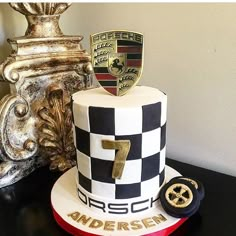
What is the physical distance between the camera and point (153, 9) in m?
0.80

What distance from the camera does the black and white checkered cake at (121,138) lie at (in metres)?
0.54

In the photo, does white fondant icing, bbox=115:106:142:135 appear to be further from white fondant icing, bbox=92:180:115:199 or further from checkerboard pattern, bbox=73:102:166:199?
white fondant icing, bbox=92:180:115:199

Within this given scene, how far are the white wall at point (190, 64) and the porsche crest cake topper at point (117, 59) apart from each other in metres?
Answer: 0.24

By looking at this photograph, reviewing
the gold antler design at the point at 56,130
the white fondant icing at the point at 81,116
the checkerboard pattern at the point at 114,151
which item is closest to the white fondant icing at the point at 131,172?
the checkerboard pattern at the point at 114,151

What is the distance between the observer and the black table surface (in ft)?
1.95

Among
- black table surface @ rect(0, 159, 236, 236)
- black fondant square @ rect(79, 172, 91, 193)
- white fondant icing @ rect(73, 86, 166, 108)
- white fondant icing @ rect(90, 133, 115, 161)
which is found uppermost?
white fondant icing @ rect(73, 86, 166, 108)

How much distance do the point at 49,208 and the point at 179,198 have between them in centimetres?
29

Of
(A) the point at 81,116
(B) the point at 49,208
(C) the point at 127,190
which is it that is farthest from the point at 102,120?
(B) the point at 49,208

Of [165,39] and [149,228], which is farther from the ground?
[165,39]

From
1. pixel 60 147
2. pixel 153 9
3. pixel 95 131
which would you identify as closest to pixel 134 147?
pixel 95 131

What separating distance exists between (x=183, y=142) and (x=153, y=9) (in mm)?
375

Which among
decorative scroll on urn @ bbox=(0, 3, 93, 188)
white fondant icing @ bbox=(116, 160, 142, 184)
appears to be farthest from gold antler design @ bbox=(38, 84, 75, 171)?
white fondant icing @ bbox=(116, 160, 142, 184)

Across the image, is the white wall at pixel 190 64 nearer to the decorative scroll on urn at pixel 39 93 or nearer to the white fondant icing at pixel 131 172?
the decorative scroll on urn at pixel 39 93

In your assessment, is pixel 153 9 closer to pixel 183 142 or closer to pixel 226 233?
pixel 183 142
